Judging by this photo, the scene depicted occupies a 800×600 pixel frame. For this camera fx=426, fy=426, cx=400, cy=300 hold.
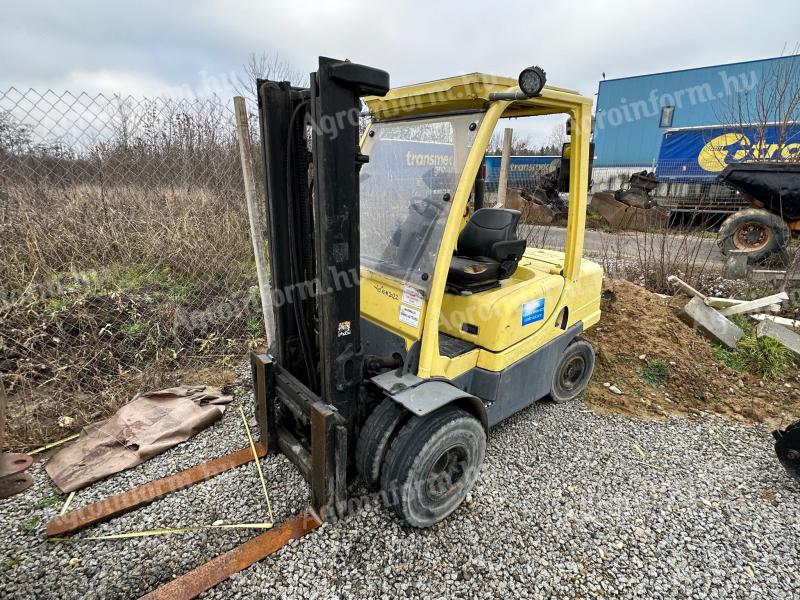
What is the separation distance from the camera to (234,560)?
2137 millimetres

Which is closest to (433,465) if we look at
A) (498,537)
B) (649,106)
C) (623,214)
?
(498,537)

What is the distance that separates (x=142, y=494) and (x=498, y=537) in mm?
2120

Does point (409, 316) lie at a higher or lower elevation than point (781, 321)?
higher

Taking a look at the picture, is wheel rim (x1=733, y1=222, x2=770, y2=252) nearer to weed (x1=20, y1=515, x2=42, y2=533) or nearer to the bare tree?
the bare tree

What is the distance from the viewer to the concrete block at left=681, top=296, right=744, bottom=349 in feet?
15.8

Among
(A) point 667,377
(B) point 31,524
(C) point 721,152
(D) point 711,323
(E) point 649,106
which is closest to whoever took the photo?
(B) point 31,524

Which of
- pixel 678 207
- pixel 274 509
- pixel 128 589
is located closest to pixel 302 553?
pixel 274 509

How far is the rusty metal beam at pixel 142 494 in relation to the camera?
236 cm

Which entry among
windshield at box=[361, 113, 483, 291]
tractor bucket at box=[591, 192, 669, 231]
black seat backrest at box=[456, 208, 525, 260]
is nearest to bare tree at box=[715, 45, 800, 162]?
tractor bucket at box=[591, 192, 669, 231]

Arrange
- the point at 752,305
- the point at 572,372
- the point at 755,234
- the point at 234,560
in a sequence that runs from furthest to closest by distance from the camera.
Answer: the point at 755,234, the point at 752,305, the point at 572,372, the point at 234,560

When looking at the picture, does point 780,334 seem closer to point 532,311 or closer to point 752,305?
point 752,305

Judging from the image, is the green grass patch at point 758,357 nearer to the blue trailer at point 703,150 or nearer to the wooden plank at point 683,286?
the wooden plank at point 683,286

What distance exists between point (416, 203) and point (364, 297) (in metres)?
0.72

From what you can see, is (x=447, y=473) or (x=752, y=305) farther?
(x=752, y=305)
